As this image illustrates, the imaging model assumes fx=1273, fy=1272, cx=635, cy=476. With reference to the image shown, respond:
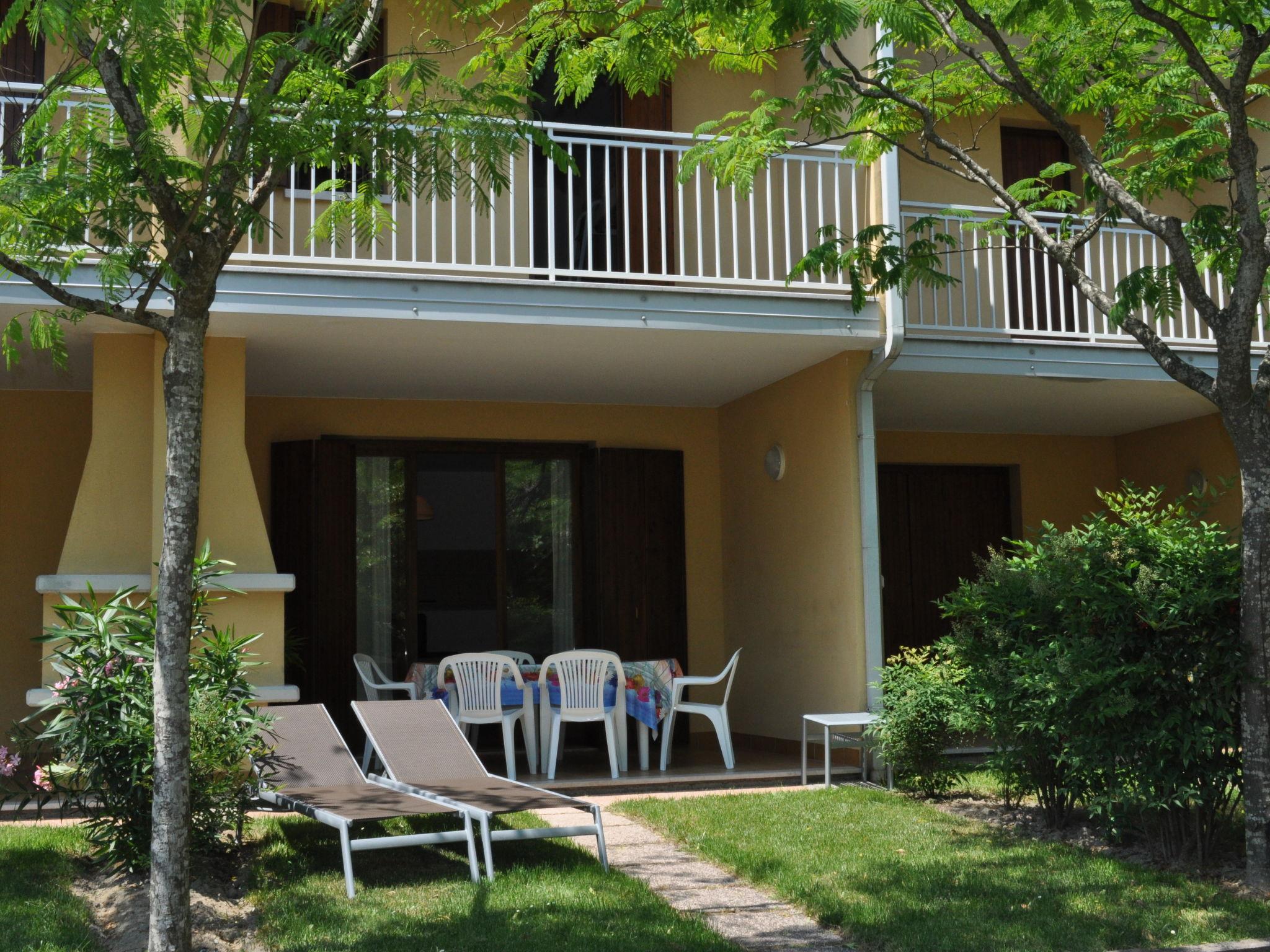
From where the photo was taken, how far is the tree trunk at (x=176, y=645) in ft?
12.8

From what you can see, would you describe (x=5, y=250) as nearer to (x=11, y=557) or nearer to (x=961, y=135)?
(x=11, y=557)

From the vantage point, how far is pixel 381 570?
1001 cm

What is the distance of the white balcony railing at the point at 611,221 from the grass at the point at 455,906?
3382mm

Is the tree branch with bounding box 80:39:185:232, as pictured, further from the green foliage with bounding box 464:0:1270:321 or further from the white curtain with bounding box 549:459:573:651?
the white curtain with bounding box 549:459:573:651

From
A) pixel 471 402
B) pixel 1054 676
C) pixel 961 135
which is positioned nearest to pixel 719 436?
pixel 471 402

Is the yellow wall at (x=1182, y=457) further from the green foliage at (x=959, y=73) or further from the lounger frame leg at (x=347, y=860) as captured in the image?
the lounger frame leg at (x=347, y=860)

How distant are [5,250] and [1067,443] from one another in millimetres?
9614

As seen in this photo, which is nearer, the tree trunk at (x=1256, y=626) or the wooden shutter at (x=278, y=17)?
the tree trunk at (x=1256, y=626)

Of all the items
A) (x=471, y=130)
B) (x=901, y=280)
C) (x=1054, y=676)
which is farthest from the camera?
(x=901, y=280)

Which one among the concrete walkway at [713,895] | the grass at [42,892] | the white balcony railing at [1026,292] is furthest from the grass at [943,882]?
the white balcony railing at [1026,292]

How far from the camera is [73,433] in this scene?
31.0 ft

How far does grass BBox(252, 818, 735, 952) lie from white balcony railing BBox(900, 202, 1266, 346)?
4.84 meters

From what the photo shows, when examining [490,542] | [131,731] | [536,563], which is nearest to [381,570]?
[490,542]

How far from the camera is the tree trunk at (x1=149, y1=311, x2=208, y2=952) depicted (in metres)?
3.92
